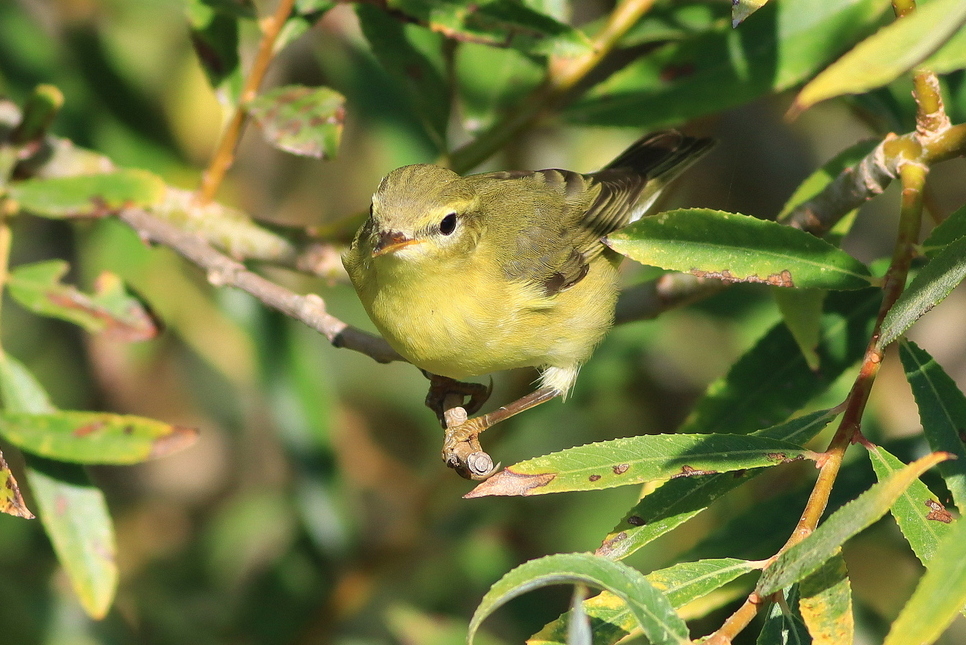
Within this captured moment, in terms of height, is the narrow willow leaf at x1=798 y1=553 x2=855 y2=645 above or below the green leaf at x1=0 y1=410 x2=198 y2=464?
above

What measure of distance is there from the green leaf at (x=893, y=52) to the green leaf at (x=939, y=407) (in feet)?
2.98

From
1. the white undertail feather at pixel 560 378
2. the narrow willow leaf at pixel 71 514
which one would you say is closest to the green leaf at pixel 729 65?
the white undertail feather at pixel 560 378

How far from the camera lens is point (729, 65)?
9.91 feet

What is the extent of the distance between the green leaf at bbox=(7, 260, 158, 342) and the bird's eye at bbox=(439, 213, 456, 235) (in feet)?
3.07

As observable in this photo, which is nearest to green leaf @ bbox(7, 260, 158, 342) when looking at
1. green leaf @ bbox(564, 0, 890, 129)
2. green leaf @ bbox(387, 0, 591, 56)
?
green leaf @ bbox(387, 0, 591, 56)

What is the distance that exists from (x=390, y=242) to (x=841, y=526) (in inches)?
61.8

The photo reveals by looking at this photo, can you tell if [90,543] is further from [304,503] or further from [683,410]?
[683,410]

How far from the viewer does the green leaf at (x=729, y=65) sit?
2.89 meters

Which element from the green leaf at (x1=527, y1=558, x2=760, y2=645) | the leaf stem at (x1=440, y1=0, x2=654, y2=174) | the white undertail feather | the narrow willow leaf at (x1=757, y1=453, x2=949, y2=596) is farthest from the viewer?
the white undertail feather

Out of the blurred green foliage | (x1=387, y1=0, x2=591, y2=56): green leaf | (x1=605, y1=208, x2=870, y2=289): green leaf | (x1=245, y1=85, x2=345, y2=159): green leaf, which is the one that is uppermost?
(x1=387, y1=0, x2=591, y2=56): green leaf

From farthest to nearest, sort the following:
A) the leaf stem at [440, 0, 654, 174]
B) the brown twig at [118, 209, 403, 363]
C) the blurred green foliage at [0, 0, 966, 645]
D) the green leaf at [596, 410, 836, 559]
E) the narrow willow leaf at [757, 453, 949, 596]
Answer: the leaf stem at [440, 0, 654, 174], the blurred green foliage at [0, 0, 966, 645], the brown twig at [118, 209, 403, 363], the green leaf at [596, 410, 836, 559], the narrow willow leaf at [757, 453, 949, 596]

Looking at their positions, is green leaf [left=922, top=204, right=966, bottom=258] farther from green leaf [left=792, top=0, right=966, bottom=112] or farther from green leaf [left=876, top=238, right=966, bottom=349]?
green leaf [left=792, top=0, right=966, bottom=112]

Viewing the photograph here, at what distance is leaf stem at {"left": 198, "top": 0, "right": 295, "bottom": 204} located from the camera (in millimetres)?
2887

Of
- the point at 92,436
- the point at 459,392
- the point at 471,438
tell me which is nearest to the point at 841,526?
the point at 471,438
